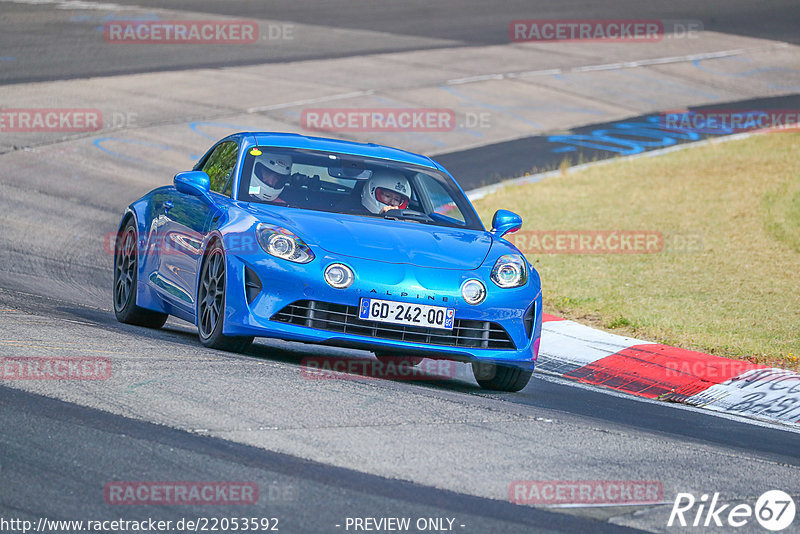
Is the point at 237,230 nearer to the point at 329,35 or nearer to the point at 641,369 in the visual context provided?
the point at 641,369

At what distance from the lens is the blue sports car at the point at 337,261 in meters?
7.39

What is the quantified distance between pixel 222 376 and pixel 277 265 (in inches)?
37.5

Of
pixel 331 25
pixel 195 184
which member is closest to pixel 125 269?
pixel 195 184

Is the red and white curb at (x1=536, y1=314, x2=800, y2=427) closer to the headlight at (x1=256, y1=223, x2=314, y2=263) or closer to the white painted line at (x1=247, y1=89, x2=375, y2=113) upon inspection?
the headlight at (x1=256, y1=223, x2=314, y2=263)

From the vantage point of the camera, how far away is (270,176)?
28.1 ft

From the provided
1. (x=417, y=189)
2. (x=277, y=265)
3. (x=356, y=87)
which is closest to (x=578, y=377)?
(x=417, y=189)

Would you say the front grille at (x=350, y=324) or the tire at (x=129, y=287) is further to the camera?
the tire at (x=129, y=287)
